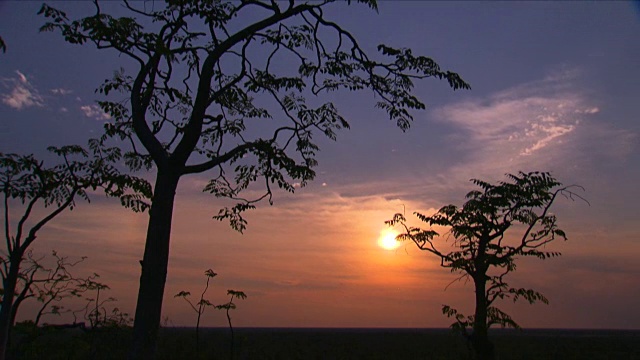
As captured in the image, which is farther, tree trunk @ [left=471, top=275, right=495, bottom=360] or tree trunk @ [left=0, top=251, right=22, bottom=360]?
tree trunk @ [left=471, top=275, right=495, bottom=360]

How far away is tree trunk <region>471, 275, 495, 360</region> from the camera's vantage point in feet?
49.0

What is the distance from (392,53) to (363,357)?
96.6ft

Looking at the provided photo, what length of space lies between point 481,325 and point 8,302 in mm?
12055

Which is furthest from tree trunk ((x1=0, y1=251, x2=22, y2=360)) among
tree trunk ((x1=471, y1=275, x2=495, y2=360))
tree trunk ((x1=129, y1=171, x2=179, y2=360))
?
tree trunk ((x1=471, y1=275, x2=495, y2=360))

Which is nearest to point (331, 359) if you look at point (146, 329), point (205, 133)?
point (205, 133)

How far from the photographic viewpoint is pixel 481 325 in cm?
1488

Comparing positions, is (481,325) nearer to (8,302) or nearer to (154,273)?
(154,273)

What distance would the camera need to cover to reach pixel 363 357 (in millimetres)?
37031

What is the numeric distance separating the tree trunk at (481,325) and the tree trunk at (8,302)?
38.9ft

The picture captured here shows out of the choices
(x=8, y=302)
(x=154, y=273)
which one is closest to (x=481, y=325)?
(x=154, y=273)

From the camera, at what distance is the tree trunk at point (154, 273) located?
9.12 meters

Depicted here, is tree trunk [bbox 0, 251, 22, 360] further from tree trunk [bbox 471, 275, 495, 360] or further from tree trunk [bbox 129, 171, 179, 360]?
tree trunk [bbox 471, 275, 495, 360]

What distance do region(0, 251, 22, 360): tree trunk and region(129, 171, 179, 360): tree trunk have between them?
4555 mm

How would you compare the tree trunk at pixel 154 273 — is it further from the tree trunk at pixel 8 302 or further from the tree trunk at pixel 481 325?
the tree trunk at pixel 481 325
